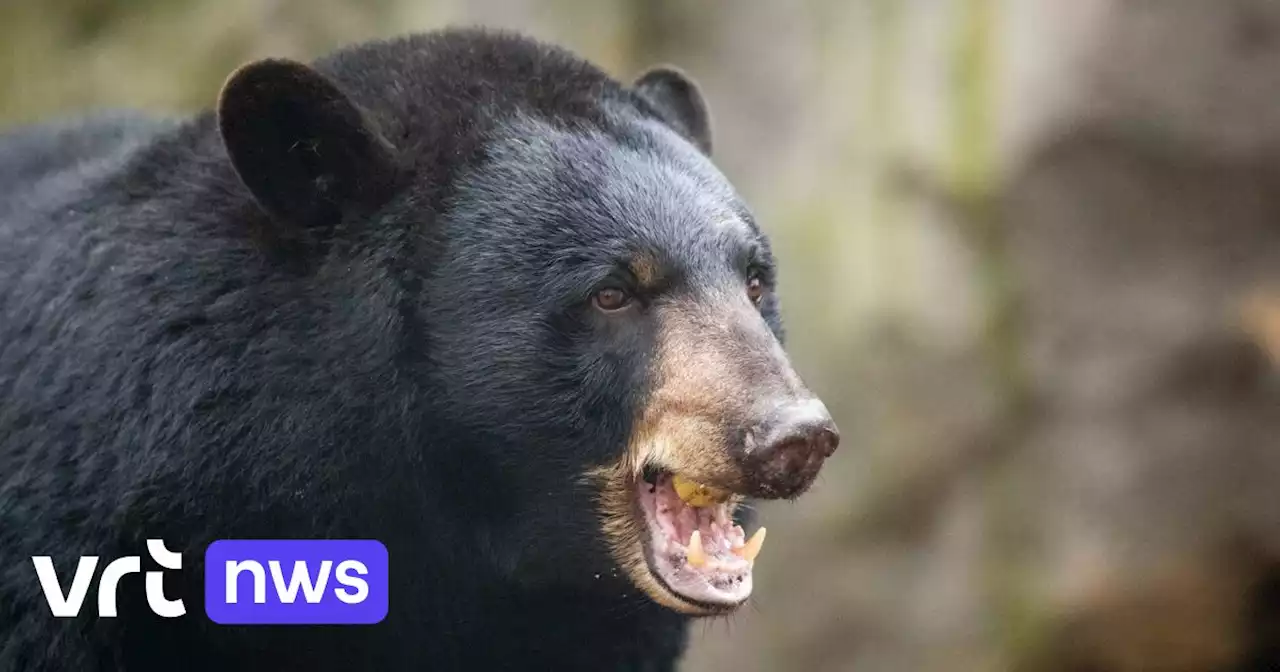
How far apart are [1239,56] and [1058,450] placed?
5.80 ft

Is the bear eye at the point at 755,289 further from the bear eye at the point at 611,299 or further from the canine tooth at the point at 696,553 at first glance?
the canine tooth at the point at 696,553

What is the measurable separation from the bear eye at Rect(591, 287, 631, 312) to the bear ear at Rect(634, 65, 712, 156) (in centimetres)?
89

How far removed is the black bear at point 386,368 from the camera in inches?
117

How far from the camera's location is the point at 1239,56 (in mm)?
6211

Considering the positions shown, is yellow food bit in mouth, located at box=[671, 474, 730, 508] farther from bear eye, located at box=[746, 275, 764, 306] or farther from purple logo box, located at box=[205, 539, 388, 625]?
purple logo box, located at box=[205, 539, 388, 625]

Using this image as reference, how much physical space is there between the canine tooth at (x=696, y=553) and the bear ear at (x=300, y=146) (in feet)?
3.04

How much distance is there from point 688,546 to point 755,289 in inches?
24.1

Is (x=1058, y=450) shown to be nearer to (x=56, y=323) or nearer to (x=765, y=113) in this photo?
(x=765, y=113)

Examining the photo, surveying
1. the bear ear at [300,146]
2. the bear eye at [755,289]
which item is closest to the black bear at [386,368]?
the bear ear at [300,146]

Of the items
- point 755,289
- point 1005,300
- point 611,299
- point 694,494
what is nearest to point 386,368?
point 611,299

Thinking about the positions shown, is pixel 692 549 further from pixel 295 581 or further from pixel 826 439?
pixel 295 581

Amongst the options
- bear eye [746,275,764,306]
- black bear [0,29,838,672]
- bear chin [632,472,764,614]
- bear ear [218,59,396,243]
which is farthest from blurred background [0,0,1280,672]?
bear ear [218,59,396,243]

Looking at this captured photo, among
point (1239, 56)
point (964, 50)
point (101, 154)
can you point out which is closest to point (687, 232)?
point (101, 154)

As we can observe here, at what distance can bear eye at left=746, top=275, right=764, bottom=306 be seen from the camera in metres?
3.26
